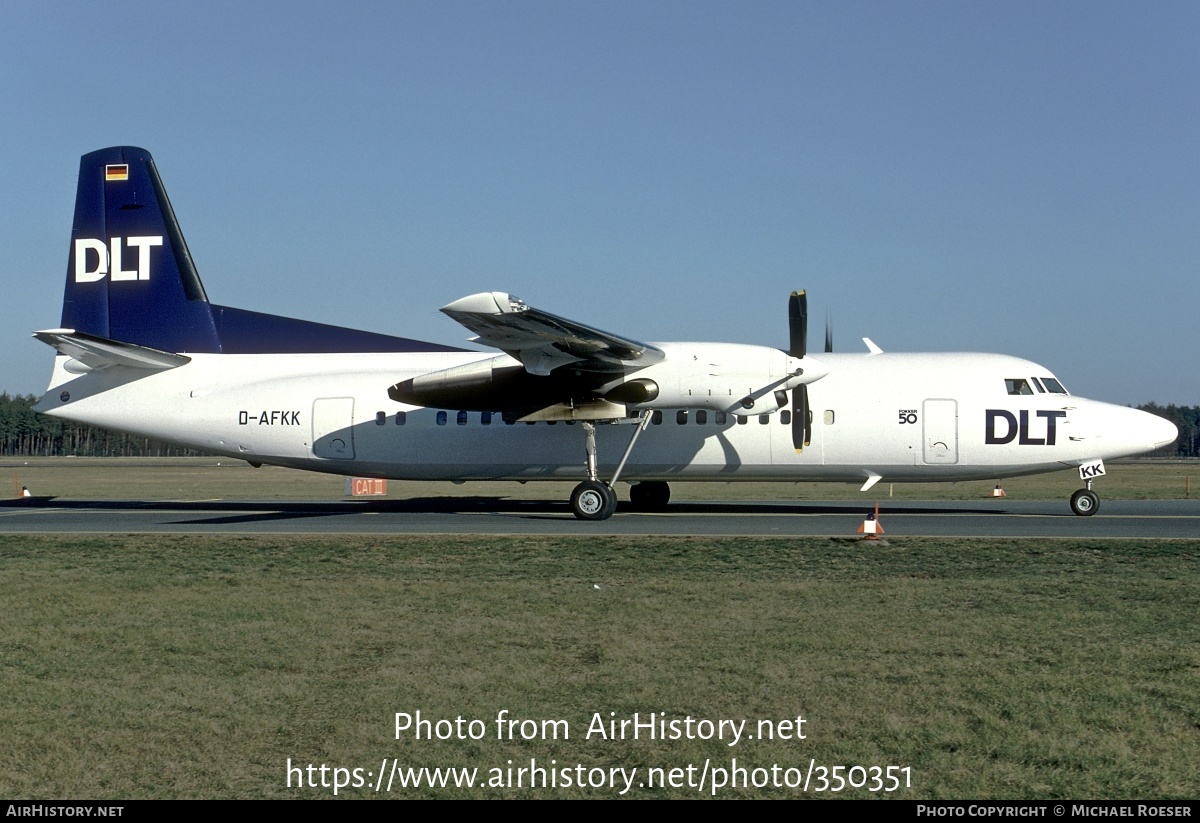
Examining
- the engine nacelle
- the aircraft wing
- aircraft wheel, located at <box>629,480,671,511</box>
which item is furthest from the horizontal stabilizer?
aircraft wheel, located at <box>629,480,671,511</box>

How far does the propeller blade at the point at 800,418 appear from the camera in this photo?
21.8 m

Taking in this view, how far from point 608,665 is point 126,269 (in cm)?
2034

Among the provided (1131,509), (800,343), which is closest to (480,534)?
(800,343)

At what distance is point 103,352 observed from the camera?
2288cm

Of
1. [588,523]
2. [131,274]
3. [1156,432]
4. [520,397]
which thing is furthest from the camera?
[131,274]

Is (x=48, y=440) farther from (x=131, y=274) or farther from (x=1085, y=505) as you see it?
(x=1085, y=505)

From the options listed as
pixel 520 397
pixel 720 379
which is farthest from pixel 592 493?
pixel 720 379

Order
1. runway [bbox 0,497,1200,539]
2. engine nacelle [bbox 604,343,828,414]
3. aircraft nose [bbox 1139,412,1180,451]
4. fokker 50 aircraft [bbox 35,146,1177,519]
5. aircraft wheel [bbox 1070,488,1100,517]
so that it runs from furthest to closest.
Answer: aircraft nose [bbox 1139,412,1180,451] < aircraft wheel [bbox 1070,488,1100,517] < fokker 50 aircraft [bbox 35,146,1177,519] < engine nacelle [bbox 604,343,828,414] < runway [bbox 0,497,1200,539]

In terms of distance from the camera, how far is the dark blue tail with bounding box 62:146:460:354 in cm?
2461

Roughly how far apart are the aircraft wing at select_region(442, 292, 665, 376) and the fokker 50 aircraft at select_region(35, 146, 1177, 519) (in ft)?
0.18

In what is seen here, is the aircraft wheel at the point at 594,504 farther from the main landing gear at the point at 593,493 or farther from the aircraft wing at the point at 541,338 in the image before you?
the aircraft wing at the point at 541,338

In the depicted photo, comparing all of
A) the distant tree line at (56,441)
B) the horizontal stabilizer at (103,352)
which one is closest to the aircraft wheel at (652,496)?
the horizontal stabilizer at (103,352)

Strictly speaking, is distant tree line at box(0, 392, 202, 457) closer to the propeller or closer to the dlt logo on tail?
the dlt logo on tail
